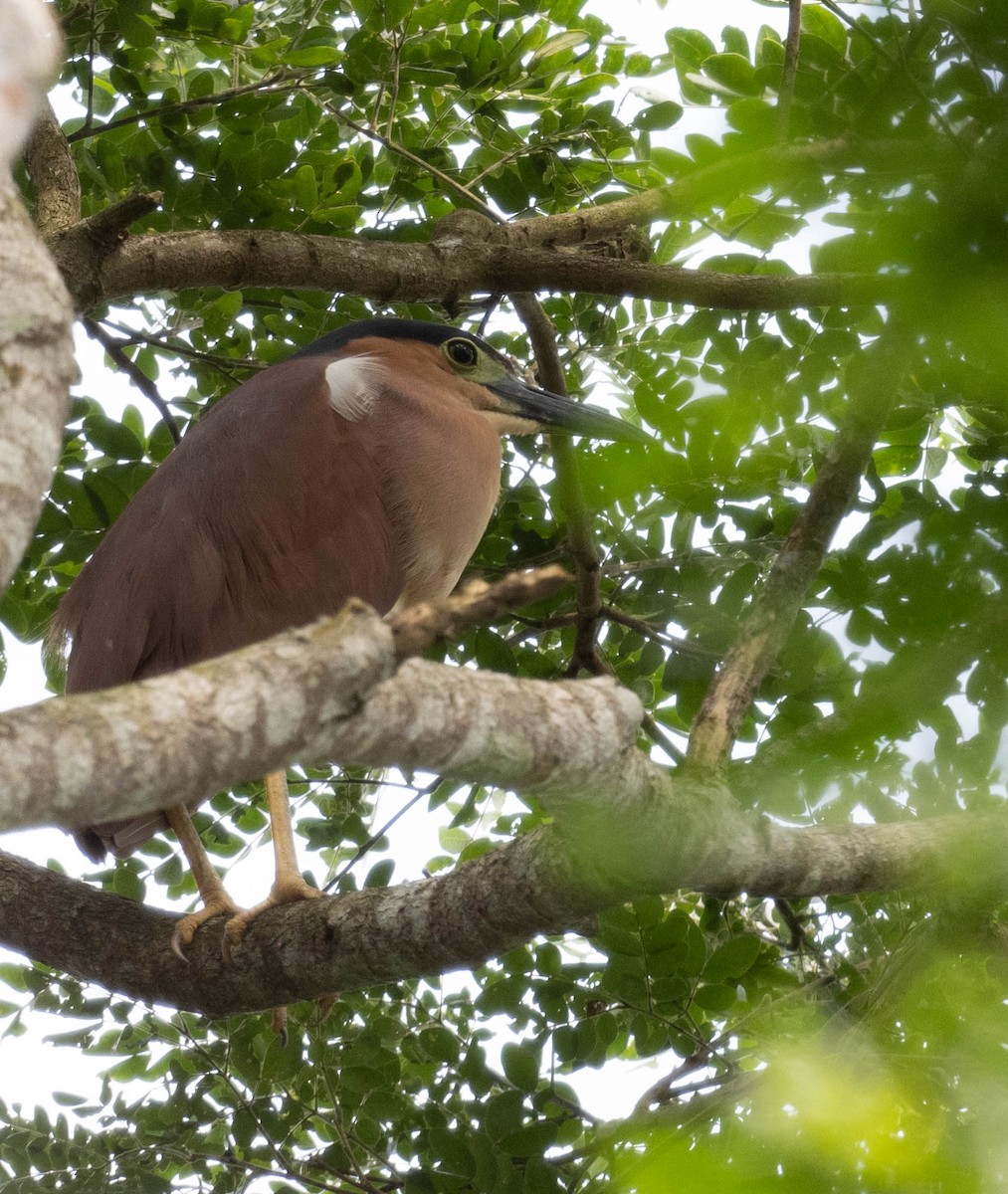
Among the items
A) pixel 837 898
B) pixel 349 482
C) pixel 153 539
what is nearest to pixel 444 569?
pixel 349 482

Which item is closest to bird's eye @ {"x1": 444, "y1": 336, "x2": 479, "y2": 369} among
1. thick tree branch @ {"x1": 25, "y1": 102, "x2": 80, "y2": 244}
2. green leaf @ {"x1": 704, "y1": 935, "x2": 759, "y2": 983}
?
thick tree branch @ {"x1": 25, "y1": 102, "x2": 80, "y2": 244}

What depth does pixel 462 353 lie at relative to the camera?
3441 mm

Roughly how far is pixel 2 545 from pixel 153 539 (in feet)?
5.80

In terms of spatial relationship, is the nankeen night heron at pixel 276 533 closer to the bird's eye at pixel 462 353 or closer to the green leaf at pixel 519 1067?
the bird's eye at pixel 462 353

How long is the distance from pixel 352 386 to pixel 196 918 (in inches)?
50.0

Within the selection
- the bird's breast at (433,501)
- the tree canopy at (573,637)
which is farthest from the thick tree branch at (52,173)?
the bird's breast at (433,501)

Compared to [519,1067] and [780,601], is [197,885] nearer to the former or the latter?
[519,1067]

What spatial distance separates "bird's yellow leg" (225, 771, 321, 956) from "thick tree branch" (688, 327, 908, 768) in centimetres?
90

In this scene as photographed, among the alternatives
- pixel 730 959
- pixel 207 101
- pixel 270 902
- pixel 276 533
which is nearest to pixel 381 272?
pixel 207 101

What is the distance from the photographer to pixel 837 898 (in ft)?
8.96

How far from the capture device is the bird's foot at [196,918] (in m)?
2.44

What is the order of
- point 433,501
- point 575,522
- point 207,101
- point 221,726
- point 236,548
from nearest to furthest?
point 221,726
point 575,522
point 207,101
point 236,548
point 433,501

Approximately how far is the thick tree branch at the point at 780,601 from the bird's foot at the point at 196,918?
110cm

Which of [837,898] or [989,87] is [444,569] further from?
[989,87]
